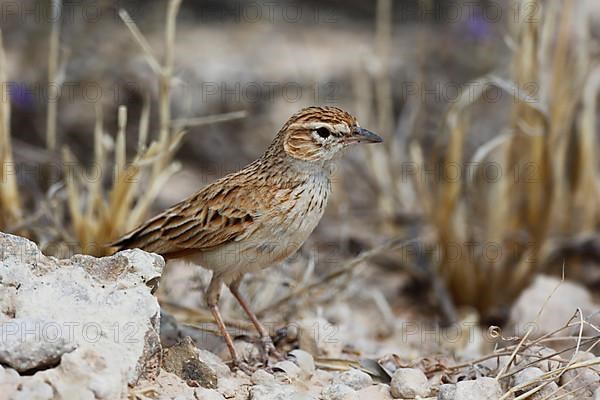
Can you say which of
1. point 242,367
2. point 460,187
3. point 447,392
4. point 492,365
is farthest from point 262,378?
point 460,187

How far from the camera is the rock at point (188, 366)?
451 cm

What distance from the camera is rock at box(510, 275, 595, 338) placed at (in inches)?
267

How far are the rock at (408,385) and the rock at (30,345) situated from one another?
4.89 feet

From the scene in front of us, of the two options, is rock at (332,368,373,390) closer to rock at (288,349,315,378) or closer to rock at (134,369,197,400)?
rock at (288,349,315,378)

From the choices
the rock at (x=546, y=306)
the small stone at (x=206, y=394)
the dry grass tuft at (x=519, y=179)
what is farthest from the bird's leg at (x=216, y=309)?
the rock at (x=546, y=306)

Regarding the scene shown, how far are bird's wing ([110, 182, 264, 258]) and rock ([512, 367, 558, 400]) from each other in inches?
57.3

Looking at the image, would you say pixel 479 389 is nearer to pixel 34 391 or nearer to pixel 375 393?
pixel 375 393

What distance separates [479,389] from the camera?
4.34m

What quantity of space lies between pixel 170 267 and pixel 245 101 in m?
3.38

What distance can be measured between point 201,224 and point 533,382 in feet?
6.03

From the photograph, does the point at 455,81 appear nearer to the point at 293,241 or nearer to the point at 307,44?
the point at 307,44

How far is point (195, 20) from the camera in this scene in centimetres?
1155

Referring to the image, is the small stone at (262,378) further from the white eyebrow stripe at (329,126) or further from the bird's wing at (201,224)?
the white eyebrow stripe at (329,126)

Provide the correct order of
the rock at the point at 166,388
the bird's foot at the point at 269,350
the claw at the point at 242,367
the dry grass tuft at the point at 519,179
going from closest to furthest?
the rock at the point at 166,388 → the claw at the point at 242,367 → the bird's foot at the point at 269,350 → the dry grass tuft at the point at 519,179
